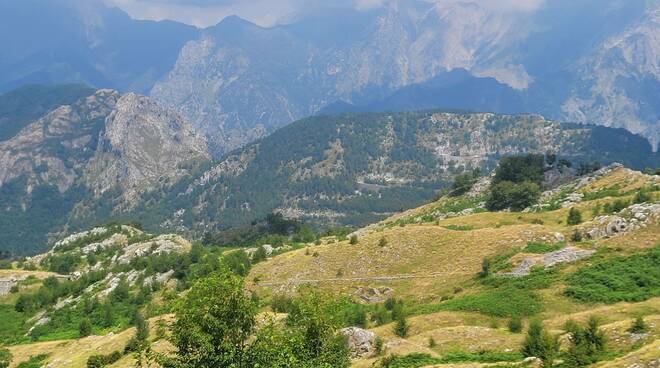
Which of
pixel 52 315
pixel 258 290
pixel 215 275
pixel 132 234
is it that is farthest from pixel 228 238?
pixel 215 275

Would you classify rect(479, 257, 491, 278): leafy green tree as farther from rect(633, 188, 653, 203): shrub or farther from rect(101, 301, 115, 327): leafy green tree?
rect(101, 301, 115, 327): leafy green tree

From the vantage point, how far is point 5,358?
6706 centimetres

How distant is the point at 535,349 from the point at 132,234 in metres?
140

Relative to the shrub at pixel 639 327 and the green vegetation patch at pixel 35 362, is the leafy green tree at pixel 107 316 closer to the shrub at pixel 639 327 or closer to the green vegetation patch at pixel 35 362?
the green vegetation patch at pixel 35 362

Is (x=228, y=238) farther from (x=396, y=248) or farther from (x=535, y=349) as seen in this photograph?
(x=535, y=349)

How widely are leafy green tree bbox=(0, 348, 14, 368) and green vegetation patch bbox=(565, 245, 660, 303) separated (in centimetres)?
5822

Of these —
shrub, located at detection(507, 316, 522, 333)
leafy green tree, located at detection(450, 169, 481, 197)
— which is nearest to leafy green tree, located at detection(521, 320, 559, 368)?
shrub, located at detection(507, 316, 522, 333)

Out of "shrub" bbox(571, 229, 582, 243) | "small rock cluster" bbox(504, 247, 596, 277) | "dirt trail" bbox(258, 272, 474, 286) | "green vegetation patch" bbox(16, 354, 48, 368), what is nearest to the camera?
"small rock cluster" bbox(504, 247, 596, 277)

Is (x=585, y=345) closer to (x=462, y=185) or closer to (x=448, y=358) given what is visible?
(x=448, y=358)

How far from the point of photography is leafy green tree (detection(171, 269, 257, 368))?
33531mm

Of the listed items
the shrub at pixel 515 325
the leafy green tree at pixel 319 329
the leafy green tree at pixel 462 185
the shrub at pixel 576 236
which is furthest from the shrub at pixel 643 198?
the leafy green tree at pixel 462 185

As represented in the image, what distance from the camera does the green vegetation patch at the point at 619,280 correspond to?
53.3 m

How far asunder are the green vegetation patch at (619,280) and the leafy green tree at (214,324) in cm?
3404

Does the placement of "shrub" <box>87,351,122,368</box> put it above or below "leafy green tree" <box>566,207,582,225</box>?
below
